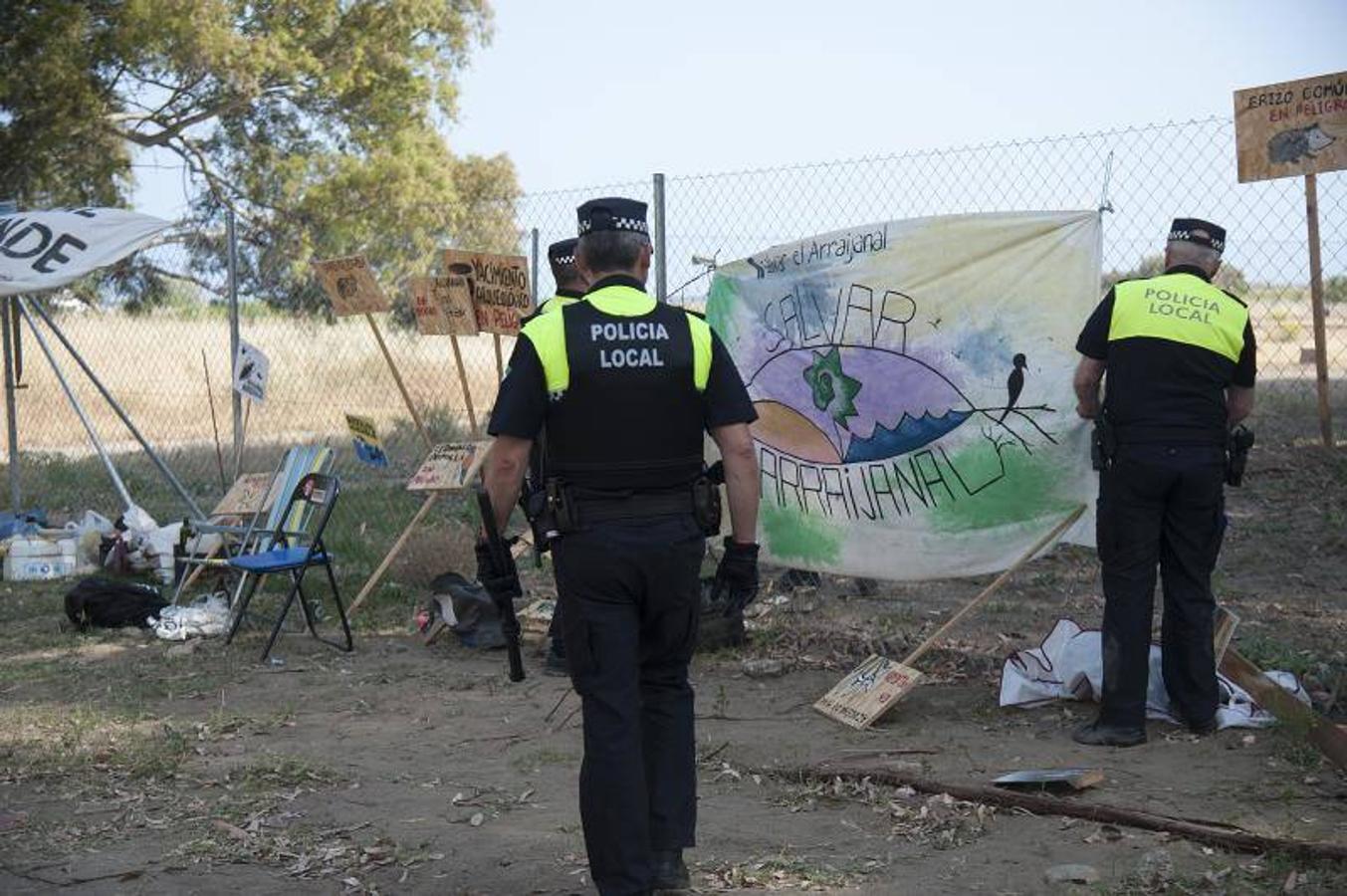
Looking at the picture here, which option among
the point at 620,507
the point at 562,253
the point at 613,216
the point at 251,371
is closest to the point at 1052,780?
the point at 620,507

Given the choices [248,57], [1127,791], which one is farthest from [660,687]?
[248,57]

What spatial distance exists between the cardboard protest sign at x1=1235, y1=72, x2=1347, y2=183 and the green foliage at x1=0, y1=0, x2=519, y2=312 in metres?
14.9

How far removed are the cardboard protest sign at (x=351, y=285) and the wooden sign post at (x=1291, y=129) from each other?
4.85 m

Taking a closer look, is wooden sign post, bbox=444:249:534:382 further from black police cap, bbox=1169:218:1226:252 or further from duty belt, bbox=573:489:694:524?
duty belt, bbox=573:489:694:524

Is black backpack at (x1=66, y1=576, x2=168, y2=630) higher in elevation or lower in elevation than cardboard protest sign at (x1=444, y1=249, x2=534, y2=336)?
lower

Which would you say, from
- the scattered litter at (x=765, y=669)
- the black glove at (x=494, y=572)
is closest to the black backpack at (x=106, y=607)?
the scattered litter at (x=765, y=669)

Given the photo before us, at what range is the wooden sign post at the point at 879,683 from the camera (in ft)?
20.5

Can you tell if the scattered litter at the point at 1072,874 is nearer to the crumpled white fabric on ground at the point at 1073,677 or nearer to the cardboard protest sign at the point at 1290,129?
the crumpled white fabric on ground at the point at 1073,677

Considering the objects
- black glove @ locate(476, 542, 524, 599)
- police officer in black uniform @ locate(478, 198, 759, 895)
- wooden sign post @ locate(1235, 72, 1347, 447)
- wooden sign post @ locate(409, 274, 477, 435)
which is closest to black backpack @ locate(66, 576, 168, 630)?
wooden sign post @ locate(409, 274, 477, 435)

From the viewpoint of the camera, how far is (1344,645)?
267 inches

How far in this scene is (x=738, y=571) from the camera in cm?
443

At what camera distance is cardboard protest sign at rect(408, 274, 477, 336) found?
Answer: 27.5 ft

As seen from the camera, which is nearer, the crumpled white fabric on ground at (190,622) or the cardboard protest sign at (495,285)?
the cardboard protest sign at (495,285)

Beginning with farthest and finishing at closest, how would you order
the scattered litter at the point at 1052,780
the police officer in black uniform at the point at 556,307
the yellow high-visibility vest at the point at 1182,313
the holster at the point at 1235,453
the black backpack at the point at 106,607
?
the black backpack at the point at 106,607 < the police officer in black uniform at the point at 556,307 < the holster at the point at 1235,453 < the yellow high-visibility vest at the point at 1182,313 < the scattered litter at the point at 1052,780
